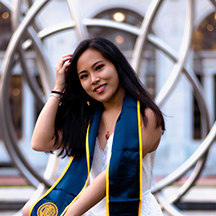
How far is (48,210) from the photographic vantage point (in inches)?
67.9

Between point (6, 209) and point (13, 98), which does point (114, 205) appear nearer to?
point (6, 209)

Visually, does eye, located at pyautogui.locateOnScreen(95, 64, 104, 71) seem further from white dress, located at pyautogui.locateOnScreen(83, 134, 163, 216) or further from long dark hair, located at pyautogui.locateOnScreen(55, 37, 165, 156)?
white dress, located at pyautogui.locateOnScreen(83, 134, 163, 216)

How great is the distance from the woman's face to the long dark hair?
0.03 meters

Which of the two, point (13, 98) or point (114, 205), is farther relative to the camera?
point (13, 98)

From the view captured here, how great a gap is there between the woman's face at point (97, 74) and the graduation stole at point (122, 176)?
122 millimetres

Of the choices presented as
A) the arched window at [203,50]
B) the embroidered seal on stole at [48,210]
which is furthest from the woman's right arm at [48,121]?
the arched window at [203,50]

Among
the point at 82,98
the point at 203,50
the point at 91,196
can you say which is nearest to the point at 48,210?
the point at 91,196

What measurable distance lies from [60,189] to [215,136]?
211 cm

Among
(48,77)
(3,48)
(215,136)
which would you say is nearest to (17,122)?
(3,48)

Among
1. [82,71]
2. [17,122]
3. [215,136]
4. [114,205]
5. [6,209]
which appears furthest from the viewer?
[17,122]

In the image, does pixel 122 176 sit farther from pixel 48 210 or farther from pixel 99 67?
pixel 99 67

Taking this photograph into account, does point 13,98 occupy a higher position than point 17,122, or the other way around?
point 13,98

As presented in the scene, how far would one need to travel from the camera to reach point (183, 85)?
9.64 meters

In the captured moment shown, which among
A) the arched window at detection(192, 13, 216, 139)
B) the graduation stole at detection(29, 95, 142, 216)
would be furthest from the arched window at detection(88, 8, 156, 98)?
the graduation stole at detection(29, 95, 142, 216)
